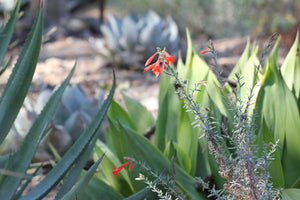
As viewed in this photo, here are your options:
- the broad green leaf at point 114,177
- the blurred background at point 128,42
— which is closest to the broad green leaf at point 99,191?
the broad green leaf at point 114,177

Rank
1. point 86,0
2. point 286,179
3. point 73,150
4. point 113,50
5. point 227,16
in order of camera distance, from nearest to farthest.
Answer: point 73,150
point 286,179
point 113,50
point 227,16
point 86,0


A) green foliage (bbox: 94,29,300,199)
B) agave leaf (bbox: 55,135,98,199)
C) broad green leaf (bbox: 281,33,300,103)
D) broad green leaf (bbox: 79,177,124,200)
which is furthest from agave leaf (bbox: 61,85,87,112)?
broad green leaf (bbox: 281,33,300,103)

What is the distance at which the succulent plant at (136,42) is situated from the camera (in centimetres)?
498

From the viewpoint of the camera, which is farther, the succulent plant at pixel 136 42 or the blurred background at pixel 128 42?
the succulent plant at pixel 136 42

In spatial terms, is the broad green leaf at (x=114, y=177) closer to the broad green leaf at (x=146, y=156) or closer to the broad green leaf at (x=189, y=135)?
the broad green leaf at (x=146, y=156)

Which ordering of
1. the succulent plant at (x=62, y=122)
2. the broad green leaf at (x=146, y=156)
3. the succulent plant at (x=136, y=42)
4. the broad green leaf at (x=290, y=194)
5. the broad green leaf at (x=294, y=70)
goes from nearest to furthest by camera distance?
the broad green leaf at (x=290, y=194) → the broad green leaf at (x=146, y=156) → the broad green leaf at (x=294, y=70) → the succulent plant at (x=62, y=122) → the succulent plant at (x=136, y=42)

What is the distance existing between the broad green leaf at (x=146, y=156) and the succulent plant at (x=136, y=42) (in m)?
3.58

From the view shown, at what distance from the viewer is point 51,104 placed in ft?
4.68

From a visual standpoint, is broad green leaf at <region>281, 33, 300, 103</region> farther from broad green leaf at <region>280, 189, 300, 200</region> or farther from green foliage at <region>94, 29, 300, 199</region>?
broad green leaf at <region>280, 189, 300, 200</region>

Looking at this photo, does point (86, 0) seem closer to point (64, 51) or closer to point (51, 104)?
point (64, 51)

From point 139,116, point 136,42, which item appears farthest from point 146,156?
point 136,42

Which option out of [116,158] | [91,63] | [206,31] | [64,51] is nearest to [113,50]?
[91,63]

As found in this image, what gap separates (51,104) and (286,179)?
2.97 ft

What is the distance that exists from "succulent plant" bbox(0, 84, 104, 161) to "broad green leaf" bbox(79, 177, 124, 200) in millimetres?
756
